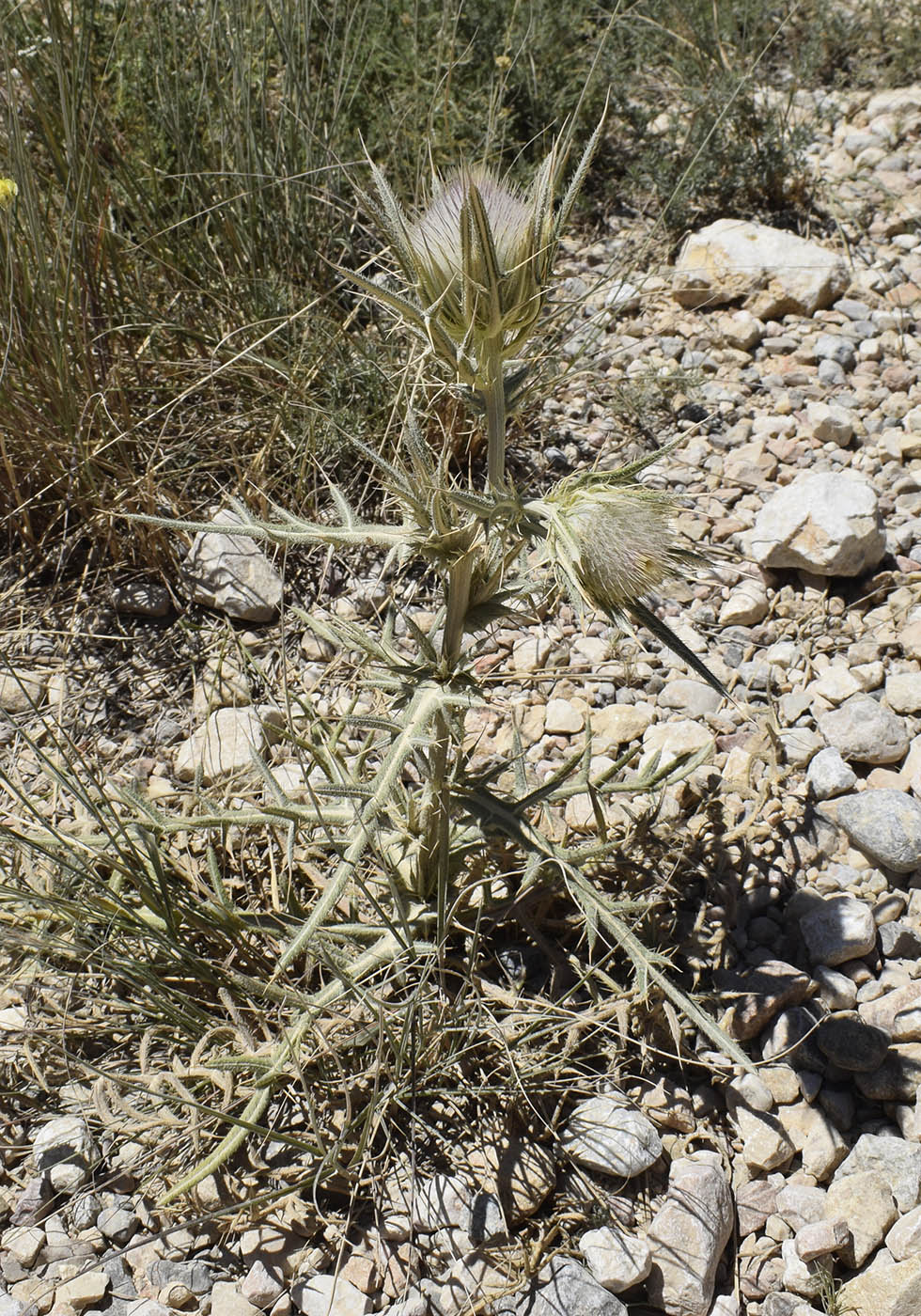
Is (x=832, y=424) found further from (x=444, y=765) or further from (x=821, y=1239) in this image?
Result: (x=821, y=1239)

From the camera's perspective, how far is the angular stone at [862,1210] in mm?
1838

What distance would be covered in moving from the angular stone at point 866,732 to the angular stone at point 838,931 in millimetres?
407

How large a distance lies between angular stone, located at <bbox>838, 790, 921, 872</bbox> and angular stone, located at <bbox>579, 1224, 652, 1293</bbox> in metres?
0.94

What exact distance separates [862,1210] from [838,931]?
0.52 metres

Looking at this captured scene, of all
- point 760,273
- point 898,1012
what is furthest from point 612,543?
point 760,273

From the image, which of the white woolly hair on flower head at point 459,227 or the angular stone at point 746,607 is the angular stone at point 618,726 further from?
the white woolly hair on flower head at point 459,227

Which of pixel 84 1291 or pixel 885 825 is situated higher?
pixel 885 825

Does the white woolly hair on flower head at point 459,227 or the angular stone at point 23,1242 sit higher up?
the white woolly hair on flower head at point 459,227

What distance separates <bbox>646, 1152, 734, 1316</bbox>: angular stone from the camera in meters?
1.82

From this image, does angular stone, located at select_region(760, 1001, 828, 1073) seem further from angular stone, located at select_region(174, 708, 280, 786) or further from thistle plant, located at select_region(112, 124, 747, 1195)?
angular stone, located at select_region(174, 708, 280, 786)

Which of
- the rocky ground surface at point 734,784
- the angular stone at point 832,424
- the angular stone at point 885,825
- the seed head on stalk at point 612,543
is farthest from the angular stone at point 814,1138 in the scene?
the angular stone at point 832,424

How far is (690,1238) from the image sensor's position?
1854 mm

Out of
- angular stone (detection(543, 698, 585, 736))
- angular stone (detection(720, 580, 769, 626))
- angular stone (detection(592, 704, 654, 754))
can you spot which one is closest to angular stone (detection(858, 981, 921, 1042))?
angular stone (detection(592, 704, 654, 754))

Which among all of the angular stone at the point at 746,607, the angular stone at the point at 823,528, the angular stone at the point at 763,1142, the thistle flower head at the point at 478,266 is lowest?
the angular stone at the point at 763,1142
